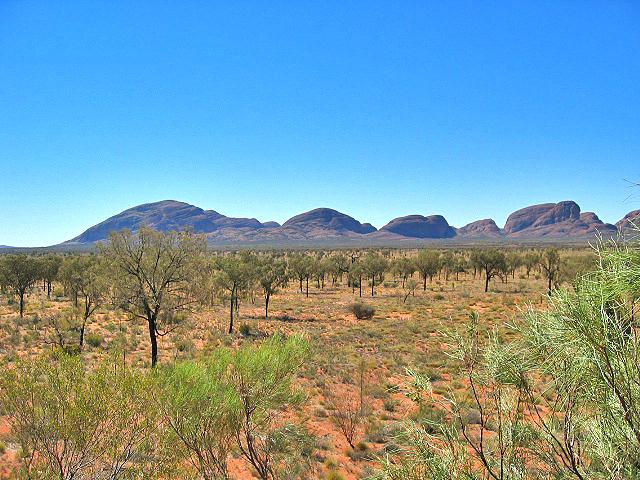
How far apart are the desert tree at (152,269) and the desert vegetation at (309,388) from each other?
0.25 feet

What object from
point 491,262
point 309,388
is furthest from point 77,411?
point 491,262

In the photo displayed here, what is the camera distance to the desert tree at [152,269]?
59.6 ft

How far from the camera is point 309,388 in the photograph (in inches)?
664

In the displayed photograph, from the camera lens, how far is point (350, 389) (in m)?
17.1

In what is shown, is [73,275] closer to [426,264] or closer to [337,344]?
[337,344]

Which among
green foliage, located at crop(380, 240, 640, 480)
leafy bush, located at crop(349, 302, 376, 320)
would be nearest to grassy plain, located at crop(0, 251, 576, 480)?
green foliage, located at crop(380, 240, 640, 480)

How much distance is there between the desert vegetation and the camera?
11.5ft

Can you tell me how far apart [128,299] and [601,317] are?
1912cm

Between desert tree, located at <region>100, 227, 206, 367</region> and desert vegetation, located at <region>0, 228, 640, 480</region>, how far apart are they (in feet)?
0.25

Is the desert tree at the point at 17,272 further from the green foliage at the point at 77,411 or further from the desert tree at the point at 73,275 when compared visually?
the green foliage at the point at 77,411

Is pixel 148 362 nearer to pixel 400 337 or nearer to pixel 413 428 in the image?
pixel 400 337

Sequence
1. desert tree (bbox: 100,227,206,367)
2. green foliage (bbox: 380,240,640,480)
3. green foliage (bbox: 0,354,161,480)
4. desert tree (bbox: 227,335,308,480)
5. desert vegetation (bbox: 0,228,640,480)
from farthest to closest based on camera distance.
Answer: desert tree (bbox: 100,227,206,367), desert tree (bbox: 227,335,308,480), green foliage (bbox: 0,354,161,480), desert vegetation (bbox: 0,228,640,480), green foliage (bbox: 380,240,640,480)

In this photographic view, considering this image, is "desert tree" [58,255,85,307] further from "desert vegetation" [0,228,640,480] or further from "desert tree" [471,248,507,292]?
"desert tree" [471,248,507,292]

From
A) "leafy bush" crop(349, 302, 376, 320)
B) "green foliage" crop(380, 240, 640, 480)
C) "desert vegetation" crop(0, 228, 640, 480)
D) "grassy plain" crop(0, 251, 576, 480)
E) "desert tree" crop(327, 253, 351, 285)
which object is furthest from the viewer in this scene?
"desert tree" crop(327, 253, 351, 285)
